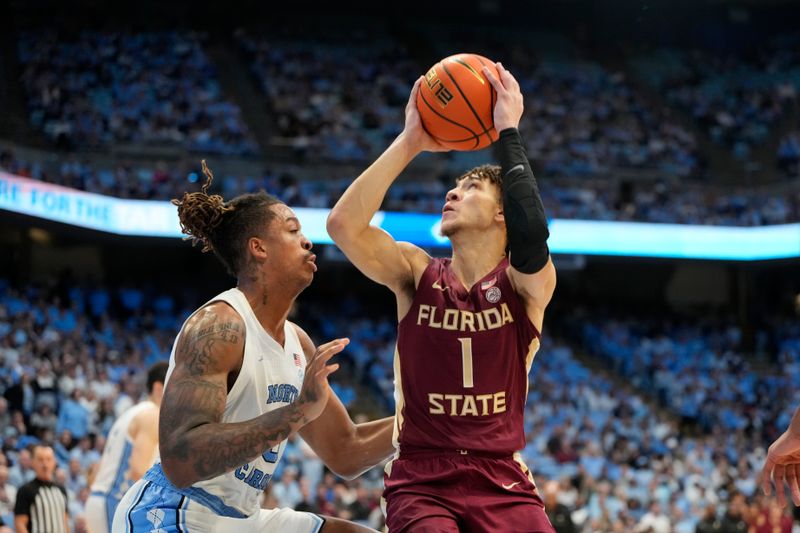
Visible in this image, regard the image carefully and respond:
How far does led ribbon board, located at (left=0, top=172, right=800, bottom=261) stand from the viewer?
1700cm

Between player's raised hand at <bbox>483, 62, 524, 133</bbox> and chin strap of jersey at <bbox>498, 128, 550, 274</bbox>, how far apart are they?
0.17 metres

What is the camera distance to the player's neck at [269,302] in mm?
4215

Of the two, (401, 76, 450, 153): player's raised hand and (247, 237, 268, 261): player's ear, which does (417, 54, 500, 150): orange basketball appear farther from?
(247, 237, 268, 261): player's ear

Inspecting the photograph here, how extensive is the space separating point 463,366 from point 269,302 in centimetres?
83

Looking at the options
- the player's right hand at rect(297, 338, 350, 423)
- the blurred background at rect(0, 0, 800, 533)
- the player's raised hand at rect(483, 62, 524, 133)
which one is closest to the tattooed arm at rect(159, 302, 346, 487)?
the player's right hand at rect(297, 338, 350, 423)

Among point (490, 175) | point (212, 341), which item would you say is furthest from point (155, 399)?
point (490, 175)

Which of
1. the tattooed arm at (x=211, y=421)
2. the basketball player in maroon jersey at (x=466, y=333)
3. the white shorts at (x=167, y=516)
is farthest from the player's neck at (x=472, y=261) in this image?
the white shorts at (x=167, y=516)

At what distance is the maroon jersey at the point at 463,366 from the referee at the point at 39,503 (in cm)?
465

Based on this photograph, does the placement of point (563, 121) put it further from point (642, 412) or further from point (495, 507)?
point (495, 507)

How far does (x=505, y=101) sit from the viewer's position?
13.9 ft

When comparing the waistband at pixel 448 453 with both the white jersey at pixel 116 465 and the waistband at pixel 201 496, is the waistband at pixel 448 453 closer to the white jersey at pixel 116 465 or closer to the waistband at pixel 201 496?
the waistband at pixel 201 496

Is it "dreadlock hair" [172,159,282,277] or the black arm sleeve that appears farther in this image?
the black arm sleeve

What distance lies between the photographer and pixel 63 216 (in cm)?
Result: 1722

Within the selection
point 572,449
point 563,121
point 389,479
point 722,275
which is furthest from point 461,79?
point 722,275
